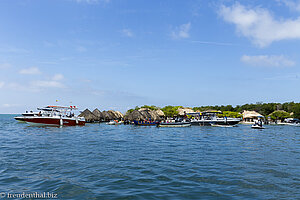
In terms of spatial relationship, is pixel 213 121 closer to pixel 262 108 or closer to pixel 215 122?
pixel 215 122

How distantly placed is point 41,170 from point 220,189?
31.3 ft

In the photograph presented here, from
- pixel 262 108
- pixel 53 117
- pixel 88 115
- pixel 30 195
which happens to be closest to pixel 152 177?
pixel 30 195

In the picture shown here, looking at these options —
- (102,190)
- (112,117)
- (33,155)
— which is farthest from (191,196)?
(112,117)

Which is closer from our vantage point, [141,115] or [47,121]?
[47,121]

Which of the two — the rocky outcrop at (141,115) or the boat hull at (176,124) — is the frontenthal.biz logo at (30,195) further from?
the rocky outcrop at (141,115)

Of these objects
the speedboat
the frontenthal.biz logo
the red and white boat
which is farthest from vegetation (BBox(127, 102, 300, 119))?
the frontenthal.biz logo

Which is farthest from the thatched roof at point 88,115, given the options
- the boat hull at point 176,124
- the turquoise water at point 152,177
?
the turquoise water at point 152,177

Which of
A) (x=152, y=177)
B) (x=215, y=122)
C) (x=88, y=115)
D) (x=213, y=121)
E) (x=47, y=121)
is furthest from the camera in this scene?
(x=88, y=115)

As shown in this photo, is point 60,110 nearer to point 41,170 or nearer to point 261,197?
point 41,170

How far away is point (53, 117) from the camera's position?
167 ft

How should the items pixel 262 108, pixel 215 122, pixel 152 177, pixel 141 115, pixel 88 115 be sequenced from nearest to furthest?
pixel 152 177
pixel 215 122
pixel 141 115
pixel 88 115
pixel 262 108

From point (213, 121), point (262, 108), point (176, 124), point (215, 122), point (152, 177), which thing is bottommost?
point (152, 177)

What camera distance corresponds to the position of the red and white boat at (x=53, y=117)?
1984 inches

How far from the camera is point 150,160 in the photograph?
14.7 meters
